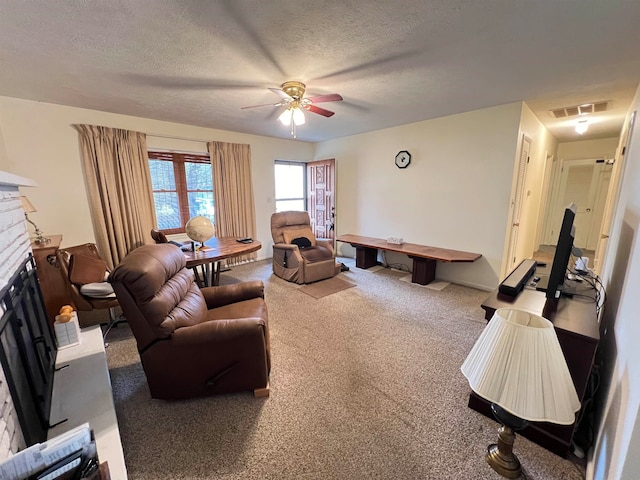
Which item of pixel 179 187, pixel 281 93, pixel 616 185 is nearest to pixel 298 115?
pixel 281 93

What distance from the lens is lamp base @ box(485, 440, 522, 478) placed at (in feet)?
4.23

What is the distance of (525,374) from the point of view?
97 centimetres

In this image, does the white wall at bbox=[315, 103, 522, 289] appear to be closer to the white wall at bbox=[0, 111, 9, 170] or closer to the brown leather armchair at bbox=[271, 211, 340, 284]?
the brown leather armchair at bbox=[271, 211, 340, 284]

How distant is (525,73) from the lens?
7.66ft

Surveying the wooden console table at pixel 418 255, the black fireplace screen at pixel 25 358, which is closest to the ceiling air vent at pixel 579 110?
the wooden console table at pixel 418 255

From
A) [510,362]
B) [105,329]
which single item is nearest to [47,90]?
[105,329]

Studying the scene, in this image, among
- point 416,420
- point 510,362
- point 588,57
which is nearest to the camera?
point 510,362

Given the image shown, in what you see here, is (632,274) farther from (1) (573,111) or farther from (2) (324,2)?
(1) (573,111)

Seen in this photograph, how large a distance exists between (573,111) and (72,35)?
5255 millimetres

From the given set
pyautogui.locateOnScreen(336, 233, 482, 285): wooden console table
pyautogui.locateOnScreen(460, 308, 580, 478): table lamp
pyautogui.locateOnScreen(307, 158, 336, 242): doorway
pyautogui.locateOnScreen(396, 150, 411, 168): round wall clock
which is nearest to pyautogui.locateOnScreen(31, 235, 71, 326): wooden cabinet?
pyautogui.locateOnScreen(460, 308, 580, 478): table lamp

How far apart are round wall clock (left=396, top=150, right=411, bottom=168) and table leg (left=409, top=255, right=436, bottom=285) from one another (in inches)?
61.6

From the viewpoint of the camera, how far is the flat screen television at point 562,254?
4.76 ft

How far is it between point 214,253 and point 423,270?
2.83 meters

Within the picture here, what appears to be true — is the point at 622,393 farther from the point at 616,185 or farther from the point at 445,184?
the point at 616,185
